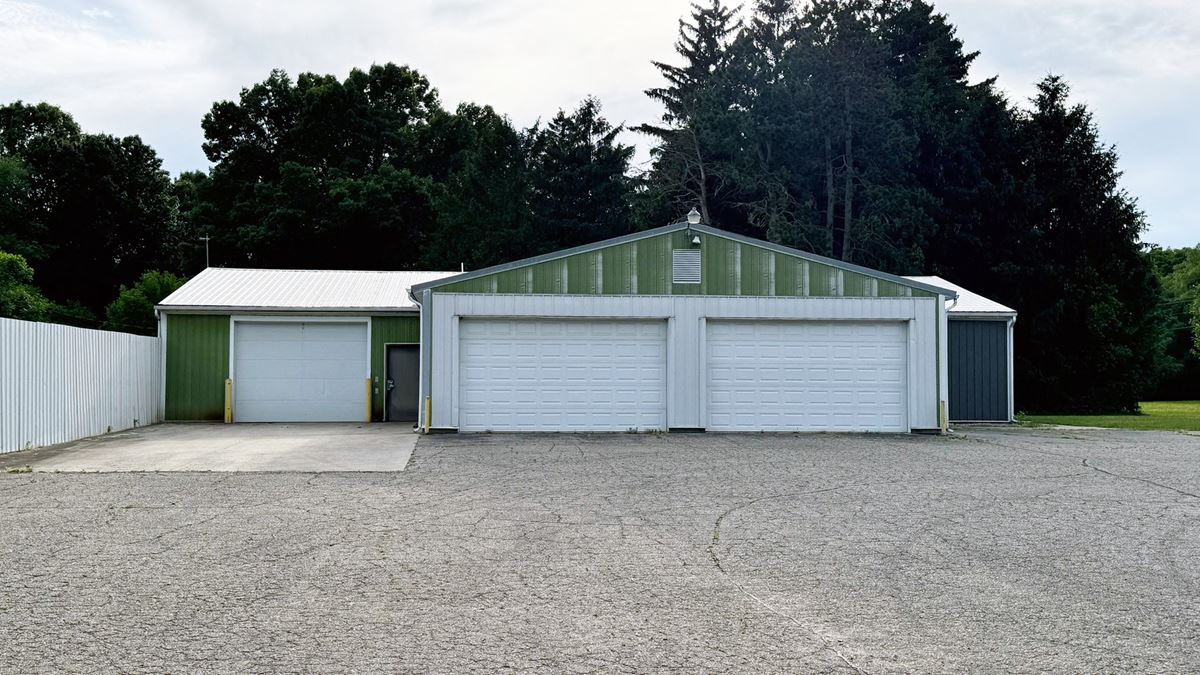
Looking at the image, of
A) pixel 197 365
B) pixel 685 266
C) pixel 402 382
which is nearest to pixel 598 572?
pixel 685 266

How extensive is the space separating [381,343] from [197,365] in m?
3.69

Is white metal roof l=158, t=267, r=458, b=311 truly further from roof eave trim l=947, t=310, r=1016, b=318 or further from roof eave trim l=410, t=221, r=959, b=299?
roof eave trim l=947, t=310, r=1016, b=318

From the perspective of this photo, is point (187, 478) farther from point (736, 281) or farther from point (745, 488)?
point (736, 281)

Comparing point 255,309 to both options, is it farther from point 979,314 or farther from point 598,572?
point 598,572

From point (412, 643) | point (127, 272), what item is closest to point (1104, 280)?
point (412, 643)

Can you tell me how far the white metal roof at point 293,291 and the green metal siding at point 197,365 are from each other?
1.37 ft

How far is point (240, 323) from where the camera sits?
19859mm

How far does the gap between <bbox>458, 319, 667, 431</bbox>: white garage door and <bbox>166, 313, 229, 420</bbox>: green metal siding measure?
601 cm

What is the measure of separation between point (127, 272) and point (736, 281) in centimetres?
3543

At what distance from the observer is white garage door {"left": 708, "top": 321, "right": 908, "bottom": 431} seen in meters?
17.3

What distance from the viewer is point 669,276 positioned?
1723 cm

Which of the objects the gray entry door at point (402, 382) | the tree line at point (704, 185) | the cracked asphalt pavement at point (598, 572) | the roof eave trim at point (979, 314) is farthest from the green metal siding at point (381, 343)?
the tree line at point (704, 185)

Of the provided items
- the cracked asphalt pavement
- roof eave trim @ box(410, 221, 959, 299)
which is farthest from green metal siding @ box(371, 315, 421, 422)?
the cracked asphalt pavement

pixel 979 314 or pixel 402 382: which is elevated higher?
pixel 979 314
